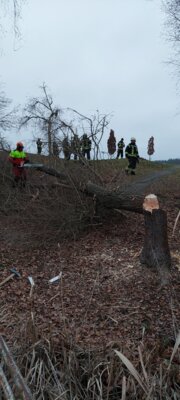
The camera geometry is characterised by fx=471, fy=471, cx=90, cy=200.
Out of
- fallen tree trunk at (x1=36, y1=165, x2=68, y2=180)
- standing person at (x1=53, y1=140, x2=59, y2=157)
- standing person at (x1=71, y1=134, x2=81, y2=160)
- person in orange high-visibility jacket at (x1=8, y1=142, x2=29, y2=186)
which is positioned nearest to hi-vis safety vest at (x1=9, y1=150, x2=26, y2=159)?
person in orange high-visibility jacket at (x1=8, y1=142, x2=29, y2=186)

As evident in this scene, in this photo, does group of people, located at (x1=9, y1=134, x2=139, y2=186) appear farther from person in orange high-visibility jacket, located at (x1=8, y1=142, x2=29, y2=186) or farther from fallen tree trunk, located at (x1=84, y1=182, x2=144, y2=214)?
fallen tree trunk, located at (x1=84, y1=182, x2=144, y2=214)

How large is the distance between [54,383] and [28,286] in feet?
9.38

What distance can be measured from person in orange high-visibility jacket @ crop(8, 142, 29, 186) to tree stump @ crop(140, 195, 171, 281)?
5217mm

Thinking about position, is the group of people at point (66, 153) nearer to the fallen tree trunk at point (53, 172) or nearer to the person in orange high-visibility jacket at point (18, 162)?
the person in orange high-visibility jacket at point (18, 162)

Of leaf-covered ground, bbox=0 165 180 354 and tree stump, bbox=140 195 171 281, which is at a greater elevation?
tree stump, bbox=140 195 171 281

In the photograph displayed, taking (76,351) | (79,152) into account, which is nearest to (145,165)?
(79,152)

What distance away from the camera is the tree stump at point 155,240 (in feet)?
22.9

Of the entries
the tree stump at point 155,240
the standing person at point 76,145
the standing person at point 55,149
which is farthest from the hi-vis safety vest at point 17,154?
the tree stump at point 155,240

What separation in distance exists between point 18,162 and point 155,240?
5784 millimetres

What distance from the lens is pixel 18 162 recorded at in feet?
39.1

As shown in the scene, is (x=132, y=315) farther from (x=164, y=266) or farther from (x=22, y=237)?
(x=22, y=237)

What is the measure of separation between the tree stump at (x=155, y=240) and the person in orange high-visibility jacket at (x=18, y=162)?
5217 mm

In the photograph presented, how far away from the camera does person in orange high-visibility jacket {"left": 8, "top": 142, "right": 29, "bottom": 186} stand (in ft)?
38.9

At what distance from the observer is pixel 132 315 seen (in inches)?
230
